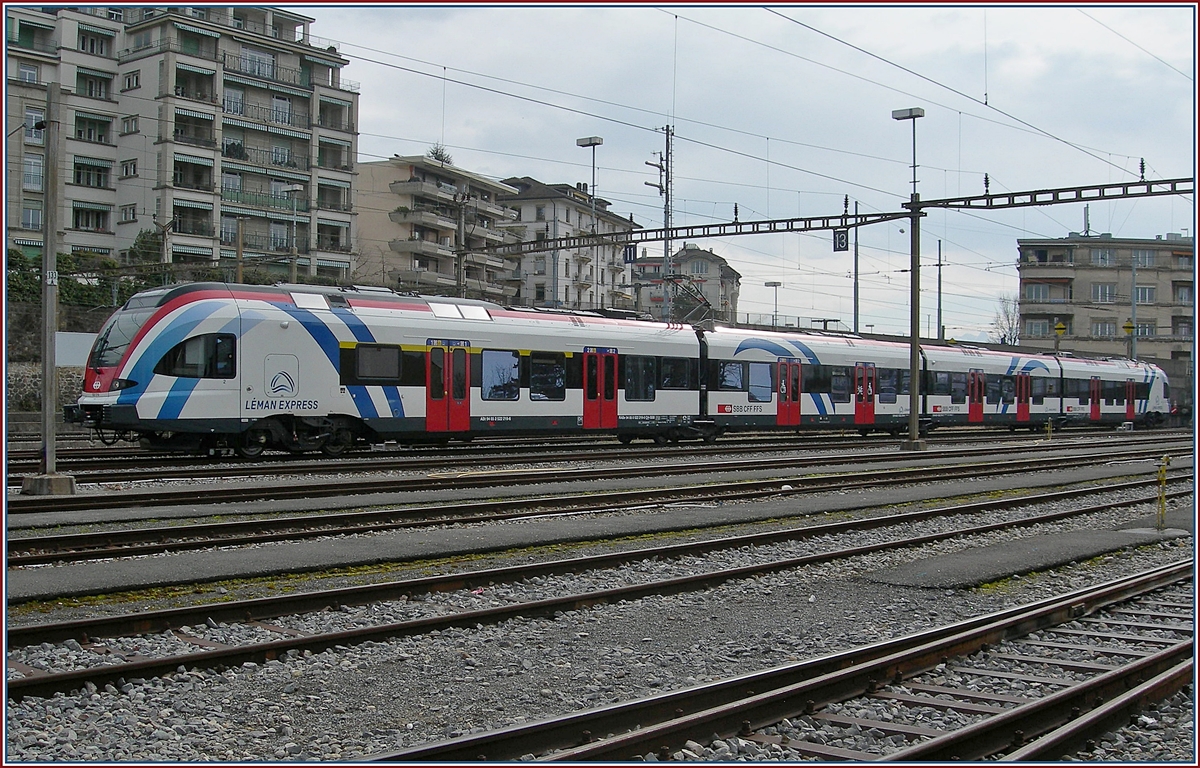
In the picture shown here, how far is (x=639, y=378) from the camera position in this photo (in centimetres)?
2716

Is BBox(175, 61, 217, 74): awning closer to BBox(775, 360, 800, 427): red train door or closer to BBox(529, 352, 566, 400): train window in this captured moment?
BBox(775, 360, 800, 427): red train door

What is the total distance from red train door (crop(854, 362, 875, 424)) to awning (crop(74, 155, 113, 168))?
38.6 metres

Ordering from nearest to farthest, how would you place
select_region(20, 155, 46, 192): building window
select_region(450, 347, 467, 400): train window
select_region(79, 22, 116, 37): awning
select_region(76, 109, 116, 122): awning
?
1. select_region(450, 347, 467, 400): train window
2. select_region(20, 155, 46, 192): building window
3. select_region(76, 109, 116, 122): awning
4. select_region(79, 22, 116, 37): awning

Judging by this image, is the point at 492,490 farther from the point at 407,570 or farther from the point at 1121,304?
the point at 1121,304

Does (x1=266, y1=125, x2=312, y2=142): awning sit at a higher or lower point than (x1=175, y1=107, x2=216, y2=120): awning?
higher

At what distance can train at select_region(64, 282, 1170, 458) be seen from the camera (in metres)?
19.1

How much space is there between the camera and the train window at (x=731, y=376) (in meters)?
29.4

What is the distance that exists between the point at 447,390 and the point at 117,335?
652 centimetres

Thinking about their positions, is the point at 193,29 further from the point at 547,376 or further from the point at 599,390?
the point at 547,376

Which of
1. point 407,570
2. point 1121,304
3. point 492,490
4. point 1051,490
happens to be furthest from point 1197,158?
point 1121,304

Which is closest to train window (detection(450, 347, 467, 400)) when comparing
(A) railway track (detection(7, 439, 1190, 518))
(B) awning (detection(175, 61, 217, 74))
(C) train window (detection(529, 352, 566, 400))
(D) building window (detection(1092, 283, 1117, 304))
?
(C) train window (detection(529, 352, 566, 400))

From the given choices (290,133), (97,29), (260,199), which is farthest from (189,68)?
(260,199)

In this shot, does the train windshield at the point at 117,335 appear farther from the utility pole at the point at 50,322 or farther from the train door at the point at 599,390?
the train door at the point at 599,390

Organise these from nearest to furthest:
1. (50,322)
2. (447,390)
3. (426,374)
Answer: (50,322) → (426,374) → (447,390)
